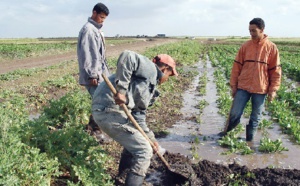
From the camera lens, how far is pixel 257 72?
6195 millimetres

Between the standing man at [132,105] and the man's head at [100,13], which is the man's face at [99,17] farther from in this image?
the standing man at [132,105]

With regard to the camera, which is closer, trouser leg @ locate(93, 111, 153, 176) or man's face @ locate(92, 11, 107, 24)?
trouser leg @ locate(93, 111, 153, 176)

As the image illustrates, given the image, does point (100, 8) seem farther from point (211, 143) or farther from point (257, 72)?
point (211, 143)

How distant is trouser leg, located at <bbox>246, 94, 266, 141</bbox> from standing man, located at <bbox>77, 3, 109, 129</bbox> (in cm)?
287

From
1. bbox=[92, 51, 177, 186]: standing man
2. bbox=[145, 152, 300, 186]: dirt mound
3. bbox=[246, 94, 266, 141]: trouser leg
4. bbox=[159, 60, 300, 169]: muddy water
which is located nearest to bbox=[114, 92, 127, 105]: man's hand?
bbox=[92, 51, 177, 186]: standing man

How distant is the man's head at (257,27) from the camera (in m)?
5.89

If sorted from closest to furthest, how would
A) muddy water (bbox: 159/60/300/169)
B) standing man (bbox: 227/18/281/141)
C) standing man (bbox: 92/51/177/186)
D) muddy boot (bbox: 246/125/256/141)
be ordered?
standing man (bbox: 92/51/177/186)
muddy water (bbox: 159/60/300/169)
standing man (bbox: 227/18/281/141)
muddy boot (bbox: 246/125/256/141)

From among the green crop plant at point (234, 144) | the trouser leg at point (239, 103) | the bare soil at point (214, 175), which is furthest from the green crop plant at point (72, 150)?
the trouser leg at point (239, 103)

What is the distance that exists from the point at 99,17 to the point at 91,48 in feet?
1.65

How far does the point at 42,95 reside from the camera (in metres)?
9.88

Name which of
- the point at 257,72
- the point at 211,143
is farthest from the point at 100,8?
the point at 211,143

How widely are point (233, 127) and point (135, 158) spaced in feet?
10.9

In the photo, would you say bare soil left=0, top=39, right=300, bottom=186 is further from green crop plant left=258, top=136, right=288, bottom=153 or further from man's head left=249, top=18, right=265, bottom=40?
man's head left=249, top=18, right=265, bottom=40

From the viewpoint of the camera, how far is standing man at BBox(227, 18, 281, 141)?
613cm
